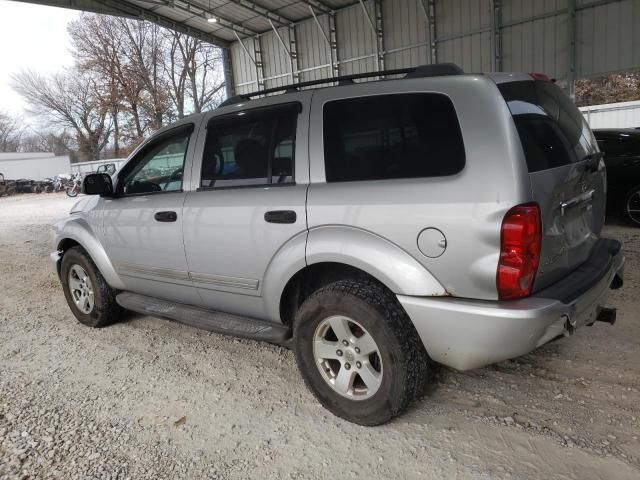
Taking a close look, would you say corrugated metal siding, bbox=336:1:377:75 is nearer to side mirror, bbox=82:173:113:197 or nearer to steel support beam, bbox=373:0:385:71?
steel support beam, bbox=373:0:385:71

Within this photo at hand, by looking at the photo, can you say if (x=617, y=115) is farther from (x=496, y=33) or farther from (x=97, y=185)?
(x=97, y=185)

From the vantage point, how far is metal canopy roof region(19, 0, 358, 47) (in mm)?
14422

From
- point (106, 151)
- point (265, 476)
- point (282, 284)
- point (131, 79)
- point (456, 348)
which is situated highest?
point (131, 79)

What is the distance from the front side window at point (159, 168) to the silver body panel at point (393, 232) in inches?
4.2

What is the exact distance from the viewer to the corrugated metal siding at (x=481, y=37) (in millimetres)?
10482

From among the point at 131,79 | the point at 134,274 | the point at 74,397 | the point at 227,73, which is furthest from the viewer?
the point at 131,79

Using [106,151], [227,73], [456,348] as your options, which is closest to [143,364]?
[456,348]

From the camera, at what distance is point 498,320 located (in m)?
2.06

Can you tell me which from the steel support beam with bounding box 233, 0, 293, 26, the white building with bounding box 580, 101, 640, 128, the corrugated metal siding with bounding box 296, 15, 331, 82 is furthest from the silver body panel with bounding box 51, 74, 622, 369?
the white building with bounding box 580, 101, 640, 128

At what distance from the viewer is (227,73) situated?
18516mm

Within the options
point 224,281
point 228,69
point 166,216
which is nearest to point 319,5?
point 228,69

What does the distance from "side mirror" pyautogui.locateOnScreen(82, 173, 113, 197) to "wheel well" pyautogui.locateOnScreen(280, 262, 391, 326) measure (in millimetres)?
1971

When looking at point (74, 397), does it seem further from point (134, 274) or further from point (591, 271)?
point (591, 271)

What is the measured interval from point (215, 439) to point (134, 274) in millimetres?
1772
